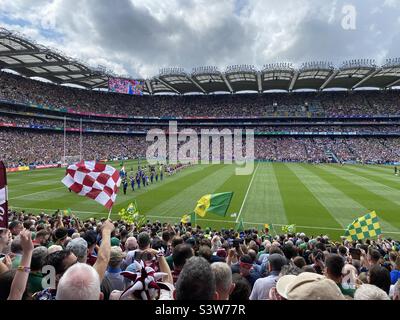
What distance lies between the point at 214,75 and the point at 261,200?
45087 millimetres

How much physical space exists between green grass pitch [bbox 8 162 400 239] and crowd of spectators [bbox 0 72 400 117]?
4395cm

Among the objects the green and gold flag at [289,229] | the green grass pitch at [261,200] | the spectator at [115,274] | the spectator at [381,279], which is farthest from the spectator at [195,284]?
the green grass pitch at [261,200]

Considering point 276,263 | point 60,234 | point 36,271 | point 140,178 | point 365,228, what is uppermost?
point 36,271

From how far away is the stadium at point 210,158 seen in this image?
29.1ft

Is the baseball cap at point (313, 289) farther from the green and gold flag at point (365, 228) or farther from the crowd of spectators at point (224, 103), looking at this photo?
the crowd of spectators at point (224, 103)

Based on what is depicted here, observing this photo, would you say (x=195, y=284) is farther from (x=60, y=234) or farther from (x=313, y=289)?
(x=60, y=234)

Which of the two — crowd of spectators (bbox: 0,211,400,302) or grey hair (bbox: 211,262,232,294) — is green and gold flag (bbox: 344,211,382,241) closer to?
crowd of spectators (bbox: 0,211,400,302)

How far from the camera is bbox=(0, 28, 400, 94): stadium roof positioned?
4716 cm

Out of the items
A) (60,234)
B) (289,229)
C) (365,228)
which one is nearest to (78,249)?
(60,234)

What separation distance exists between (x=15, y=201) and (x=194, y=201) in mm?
13585

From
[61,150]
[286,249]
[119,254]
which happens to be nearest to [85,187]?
[119,254]

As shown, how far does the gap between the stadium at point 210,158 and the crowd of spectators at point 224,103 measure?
0.32 m

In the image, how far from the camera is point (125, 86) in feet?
229

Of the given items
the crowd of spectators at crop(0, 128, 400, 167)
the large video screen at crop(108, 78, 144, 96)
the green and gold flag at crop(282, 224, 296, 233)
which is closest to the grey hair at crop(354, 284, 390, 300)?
the green and gold flag at crop(282, 224, 296, 233)
